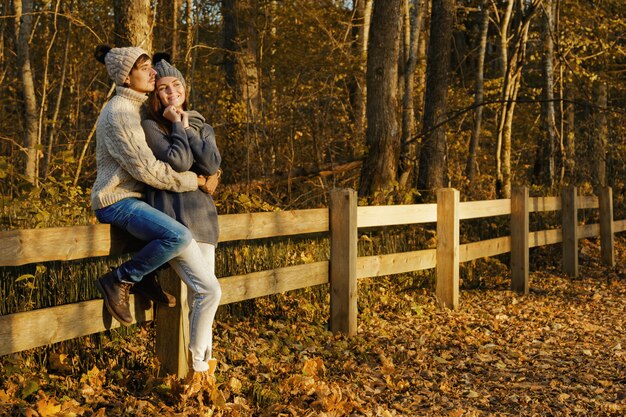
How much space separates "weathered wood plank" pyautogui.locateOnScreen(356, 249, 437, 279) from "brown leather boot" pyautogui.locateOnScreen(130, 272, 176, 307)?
2.92 metres

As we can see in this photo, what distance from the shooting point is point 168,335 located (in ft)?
17.4

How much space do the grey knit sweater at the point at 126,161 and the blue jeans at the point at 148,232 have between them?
8 centimetres

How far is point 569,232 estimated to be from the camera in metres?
12.7

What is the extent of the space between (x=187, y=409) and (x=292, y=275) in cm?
229

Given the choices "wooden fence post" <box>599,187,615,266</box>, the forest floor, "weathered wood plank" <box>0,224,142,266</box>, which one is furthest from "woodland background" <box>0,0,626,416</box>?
"weathered wood plank" <box>0,224,142,266</box>

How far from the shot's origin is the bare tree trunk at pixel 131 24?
727cm

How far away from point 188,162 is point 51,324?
1.24 meters

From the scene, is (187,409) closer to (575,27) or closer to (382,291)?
(382,291)

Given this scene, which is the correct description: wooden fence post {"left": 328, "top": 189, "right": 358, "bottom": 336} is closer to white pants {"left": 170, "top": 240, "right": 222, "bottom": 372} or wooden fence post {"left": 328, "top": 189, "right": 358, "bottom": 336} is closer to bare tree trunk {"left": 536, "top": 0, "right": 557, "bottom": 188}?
white pants {"left": 170, "top": 240, "right": 222, "bottom": 372}

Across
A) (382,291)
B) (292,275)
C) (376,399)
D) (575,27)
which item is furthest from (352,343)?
(575,27)

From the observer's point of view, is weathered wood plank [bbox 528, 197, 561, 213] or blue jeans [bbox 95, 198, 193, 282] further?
weathered wood plank [bbox 528, 197, 561, 213]

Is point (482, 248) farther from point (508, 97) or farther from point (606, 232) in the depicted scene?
point (508, 97)

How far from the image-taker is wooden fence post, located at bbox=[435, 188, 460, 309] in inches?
366

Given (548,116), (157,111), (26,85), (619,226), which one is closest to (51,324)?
(157,111)
